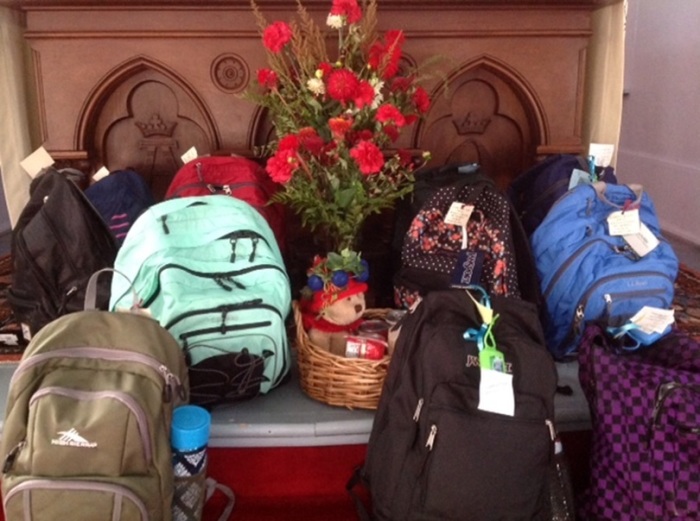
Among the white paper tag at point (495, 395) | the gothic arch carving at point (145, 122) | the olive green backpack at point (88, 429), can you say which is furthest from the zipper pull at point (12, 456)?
the gothic arch carving at point (145, 122)

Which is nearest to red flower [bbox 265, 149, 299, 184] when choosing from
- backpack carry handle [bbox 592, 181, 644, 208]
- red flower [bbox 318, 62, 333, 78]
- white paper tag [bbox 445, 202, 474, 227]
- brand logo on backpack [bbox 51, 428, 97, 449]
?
red flower [bbox 318, 62, 333, 78]

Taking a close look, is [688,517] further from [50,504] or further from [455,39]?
[455,39]

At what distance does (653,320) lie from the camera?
4.74 feet

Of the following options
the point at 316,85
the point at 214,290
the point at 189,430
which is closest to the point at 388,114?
the point at 316,85

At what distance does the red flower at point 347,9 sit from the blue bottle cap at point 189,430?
0.89 meters

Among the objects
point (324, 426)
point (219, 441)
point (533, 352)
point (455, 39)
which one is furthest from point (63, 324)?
point (455, 39)

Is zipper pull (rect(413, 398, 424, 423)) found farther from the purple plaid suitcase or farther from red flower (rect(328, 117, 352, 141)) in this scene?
red flower (rect(328, 117, 352, 141))

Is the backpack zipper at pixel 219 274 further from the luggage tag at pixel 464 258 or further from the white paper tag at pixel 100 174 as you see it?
the white paper tag at pixel 100 174

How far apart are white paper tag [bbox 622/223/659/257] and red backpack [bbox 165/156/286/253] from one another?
0.91 m

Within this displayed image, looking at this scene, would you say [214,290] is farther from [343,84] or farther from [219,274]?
[343,84]

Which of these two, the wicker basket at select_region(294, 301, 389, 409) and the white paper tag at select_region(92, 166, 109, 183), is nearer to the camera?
the wicker basket at select_region(294, 301, 389, 409)

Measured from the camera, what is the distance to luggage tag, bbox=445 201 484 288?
157cm

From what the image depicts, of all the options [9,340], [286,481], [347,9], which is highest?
[347,9]

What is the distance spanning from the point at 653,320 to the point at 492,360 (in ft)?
1.46
